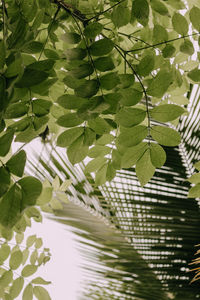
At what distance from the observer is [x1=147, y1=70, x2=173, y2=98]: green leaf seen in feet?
2.35

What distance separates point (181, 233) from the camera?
203 cm

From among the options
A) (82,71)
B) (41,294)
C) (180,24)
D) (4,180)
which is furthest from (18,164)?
(41,294)

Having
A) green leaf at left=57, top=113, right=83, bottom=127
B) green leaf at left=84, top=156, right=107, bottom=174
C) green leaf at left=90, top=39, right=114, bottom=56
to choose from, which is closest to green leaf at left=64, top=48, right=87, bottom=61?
green leaf at left=90, top=39, right=114, bottom=56

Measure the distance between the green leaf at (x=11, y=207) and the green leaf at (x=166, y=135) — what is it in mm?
334

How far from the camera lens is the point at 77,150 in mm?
778

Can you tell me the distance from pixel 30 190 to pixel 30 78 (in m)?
0.18

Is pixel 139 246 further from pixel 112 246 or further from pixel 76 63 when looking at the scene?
pixel 76 63

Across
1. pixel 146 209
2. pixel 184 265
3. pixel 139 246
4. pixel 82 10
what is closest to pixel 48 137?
pixel 146 209

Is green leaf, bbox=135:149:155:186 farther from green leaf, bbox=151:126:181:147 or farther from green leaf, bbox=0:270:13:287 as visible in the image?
green leaf, bbox=0:270:13:287

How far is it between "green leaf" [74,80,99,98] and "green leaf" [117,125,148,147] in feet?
0.40

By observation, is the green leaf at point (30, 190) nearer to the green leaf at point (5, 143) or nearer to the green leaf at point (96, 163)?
the green leaf at point (5, 143)

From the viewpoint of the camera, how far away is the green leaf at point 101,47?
72 cm

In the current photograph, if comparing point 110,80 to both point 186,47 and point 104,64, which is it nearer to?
point 104,64

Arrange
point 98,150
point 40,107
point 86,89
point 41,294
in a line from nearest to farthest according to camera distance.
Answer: point 86,89
point 40,107
point 98,150
point 41,294
